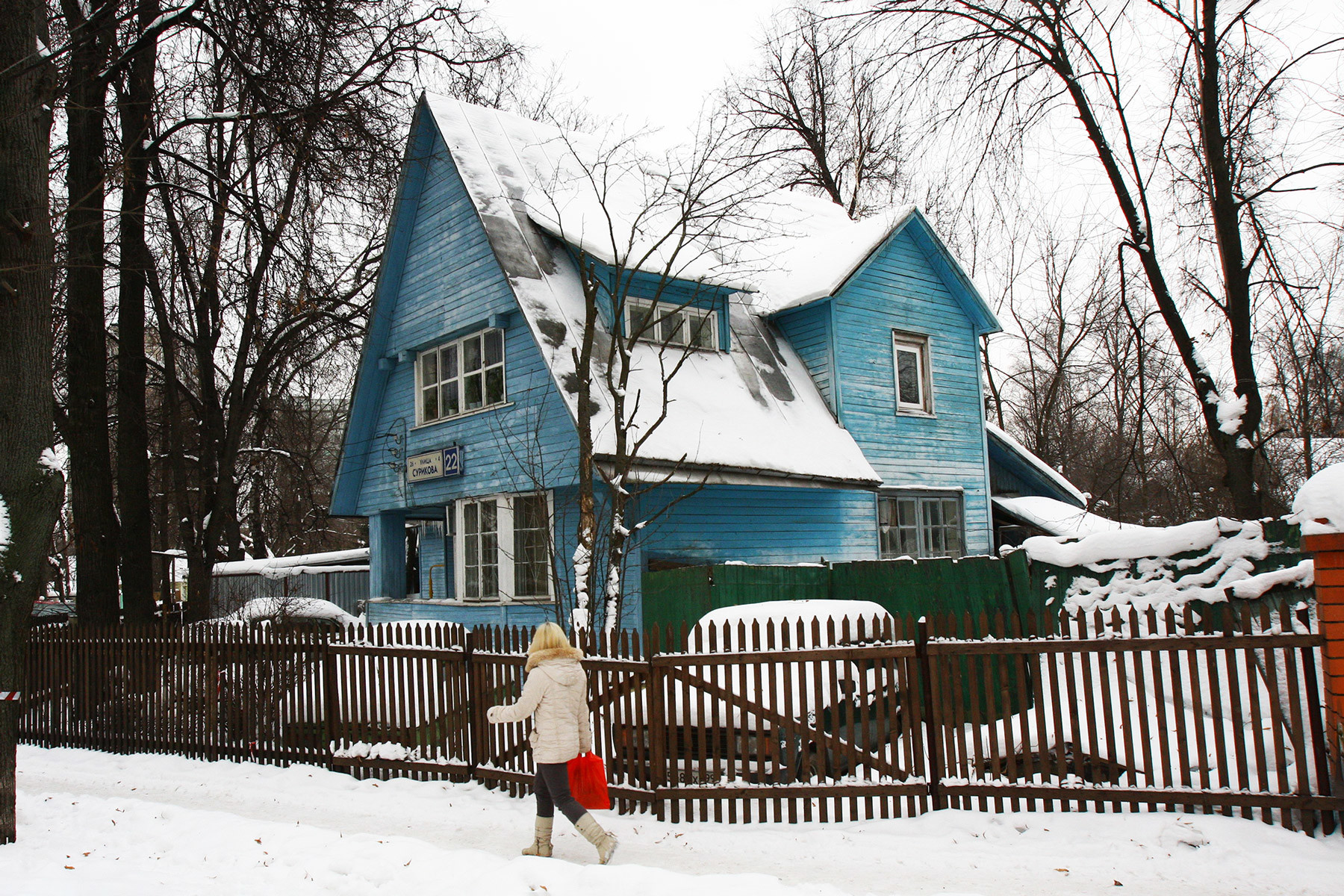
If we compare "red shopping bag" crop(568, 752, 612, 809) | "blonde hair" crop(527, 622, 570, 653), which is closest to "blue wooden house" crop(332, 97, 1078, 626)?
"blonde hair" crop(527, 622, 570, 653)

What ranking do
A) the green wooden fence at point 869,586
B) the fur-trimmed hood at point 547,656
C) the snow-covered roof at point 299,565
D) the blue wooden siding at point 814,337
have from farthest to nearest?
the snow-covered roof at point 299,565 < the blue wooden siding at point 814,337 < the green wooden fence at point 869,586 < the fur-trimmed hood at point 547,656

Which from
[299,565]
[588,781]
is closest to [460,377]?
[588,781]

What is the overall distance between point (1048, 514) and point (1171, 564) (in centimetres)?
911

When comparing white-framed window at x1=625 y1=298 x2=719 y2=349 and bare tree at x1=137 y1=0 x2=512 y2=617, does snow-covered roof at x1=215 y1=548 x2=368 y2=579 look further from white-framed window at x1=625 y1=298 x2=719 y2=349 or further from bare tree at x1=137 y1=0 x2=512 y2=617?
white-framed window at x1=625 y1=298 x2=719 y2=349

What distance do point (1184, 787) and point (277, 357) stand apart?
21020 millimetres

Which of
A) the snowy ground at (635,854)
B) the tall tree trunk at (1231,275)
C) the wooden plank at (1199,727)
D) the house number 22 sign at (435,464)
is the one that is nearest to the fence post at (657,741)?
the snowy ground at (635,854)

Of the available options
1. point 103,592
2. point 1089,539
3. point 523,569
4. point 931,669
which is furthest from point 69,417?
point 1089,539

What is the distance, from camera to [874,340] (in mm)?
16359

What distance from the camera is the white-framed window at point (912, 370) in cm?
1672

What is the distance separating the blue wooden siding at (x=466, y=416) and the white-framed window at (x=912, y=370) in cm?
690

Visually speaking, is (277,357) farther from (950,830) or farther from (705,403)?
(950,830)

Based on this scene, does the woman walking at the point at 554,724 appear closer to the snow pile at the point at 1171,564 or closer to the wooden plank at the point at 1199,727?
the wooden plank at the point at 1199,727

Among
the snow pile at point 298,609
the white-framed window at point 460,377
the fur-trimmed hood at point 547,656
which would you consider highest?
the white-framed window at point 460,377

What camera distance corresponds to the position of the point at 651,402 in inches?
495
